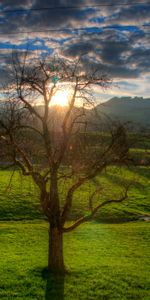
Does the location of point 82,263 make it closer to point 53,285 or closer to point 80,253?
point 80,253

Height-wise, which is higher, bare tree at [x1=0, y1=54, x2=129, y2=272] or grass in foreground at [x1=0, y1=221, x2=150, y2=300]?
bare tree at [x1=0, y1=54, x2=129, y2=272]

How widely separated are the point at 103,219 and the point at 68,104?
33.7 metres

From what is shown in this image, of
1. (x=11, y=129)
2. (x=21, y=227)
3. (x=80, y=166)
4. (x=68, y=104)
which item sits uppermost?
(x=68, y=104)

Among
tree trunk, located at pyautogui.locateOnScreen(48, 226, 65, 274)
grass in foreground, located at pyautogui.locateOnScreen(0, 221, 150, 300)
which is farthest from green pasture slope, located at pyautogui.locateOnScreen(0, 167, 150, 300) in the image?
tree trunk, located at pyautogui.locateOnScreen(48, 226, 65, 274)

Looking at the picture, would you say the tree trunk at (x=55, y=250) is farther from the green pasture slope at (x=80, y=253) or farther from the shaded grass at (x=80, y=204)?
the shaded grass at (x=80, y=204)

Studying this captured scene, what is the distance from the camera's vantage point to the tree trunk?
2748 cm

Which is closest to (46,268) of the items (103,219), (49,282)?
(49,282)

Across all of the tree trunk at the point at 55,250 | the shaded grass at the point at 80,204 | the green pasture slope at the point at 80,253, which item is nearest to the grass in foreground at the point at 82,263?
the green pasture slope at the point at 80,253

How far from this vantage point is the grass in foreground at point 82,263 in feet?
82.9

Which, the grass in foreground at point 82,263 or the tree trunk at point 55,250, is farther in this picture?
the tree trunk at point 55,250

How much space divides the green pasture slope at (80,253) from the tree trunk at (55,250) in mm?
780

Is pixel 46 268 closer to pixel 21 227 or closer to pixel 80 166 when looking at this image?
pixel 80 166

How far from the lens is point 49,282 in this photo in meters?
26.3

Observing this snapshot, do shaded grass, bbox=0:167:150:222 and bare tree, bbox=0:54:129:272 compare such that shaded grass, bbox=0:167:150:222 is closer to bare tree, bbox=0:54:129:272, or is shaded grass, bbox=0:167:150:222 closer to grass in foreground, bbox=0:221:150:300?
grass in foreground, bbox=0:221:150:300
